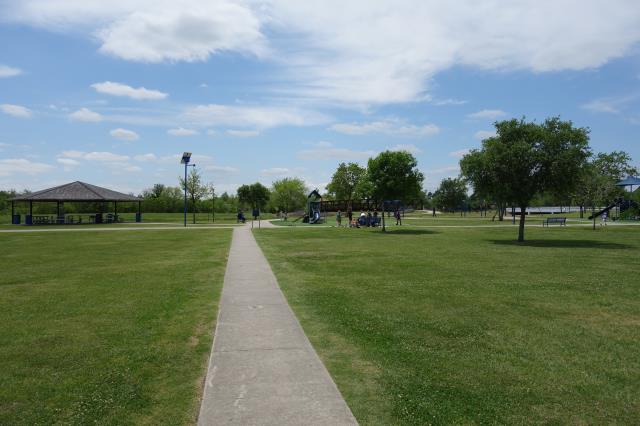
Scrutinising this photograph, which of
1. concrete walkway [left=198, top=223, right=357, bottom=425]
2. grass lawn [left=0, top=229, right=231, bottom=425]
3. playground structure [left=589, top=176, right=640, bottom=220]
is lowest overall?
grass lawn [left=0, top=229, right=231, bottom=425]

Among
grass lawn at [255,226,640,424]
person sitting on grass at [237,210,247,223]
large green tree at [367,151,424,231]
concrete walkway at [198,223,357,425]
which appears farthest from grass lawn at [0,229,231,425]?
person sitting on grass at [237,210,247,223]

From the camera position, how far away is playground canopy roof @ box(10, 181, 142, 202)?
49.5 metres

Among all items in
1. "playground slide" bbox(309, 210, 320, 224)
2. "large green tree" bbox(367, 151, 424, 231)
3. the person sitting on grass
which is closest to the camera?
"large green tree" bbox(367, 151, 424, 231)

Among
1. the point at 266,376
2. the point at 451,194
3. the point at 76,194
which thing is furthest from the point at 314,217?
the point at 451,194

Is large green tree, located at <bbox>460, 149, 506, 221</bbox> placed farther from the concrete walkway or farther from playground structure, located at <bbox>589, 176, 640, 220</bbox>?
playground structure, located at <bbox>589, 176, 640, 220</bbox>

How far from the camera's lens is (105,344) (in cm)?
634

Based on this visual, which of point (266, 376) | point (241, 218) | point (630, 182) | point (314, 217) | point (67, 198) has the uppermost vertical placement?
point (630, 182)

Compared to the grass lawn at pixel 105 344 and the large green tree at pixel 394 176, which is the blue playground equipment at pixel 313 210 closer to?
the large green tree at pixel 394 176

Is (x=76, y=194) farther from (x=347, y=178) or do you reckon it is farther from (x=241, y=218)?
(x=347, y=178)

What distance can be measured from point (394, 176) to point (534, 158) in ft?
39.2

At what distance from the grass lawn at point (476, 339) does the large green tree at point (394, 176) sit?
20.5 meters

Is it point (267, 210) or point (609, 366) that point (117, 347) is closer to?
point (609, 366)

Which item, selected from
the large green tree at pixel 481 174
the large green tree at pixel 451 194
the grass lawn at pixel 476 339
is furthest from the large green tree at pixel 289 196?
the grass lawn at pixel 476 339

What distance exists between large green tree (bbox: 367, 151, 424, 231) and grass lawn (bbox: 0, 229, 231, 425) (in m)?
22.8
